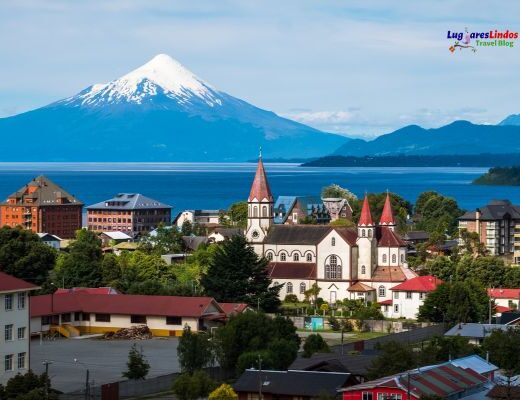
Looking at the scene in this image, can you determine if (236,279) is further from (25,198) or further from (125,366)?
(25,198)

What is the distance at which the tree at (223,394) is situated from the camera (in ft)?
122

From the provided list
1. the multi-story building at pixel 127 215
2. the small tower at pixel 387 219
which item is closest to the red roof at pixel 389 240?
the small tower at pixel 387 219

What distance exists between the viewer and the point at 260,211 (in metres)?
84.9

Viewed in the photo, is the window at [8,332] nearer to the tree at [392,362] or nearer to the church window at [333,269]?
the tree at [392,362]

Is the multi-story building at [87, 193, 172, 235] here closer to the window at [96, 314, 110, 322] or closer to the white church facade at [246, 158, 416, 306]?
the white church facade at [246, 158, 416, 306]

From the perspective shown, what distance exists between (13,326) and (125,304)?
20.8 meters

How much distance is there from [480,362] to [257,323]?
8.59 m

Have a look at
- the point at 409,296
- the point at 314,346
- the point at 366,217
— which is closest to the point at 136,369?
the point at 314,346

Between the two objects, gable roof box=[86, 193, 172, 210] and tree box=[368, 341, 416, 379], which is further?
gable roof box=[86, 193, 172, 210]

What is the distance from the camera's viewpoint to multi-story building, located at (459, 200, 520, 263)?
106 meters

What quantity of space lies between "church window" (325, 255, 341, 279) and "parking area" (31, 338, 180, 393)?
2005 centimetres

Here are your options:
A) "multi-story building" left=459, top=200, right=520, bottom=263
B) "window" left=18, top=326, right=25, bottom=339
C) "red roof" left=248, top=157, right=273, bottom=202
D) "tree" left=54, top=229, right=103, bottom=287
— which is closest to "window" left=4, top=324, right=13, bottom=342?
"window" left=18, top=326, right=25, bottom=339

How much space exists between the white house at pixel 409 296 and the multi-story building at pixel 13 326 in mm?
32660

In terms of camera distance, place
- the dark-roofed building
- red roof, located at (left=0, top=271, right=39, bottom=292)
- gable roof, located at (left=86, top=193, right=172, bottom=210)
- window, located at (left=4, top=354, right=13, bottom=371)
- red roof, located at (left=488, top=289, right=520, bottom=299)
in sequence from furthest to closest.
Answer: gable roof, located at (left=86, top=193, right=172, bottom=210), red roof, located at (left=488, top=289, right=520, bottom=299), window, located at (left=4, top=354, right=13, bottom=371), red roof, located at (left=0, top=271, right=39, bottom=292), the dark-roofed building
